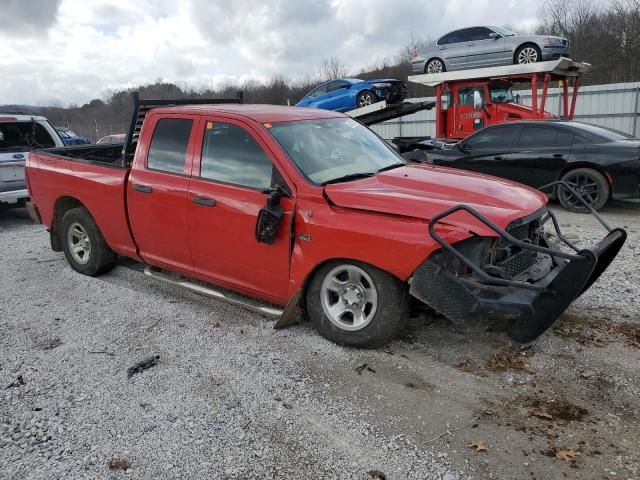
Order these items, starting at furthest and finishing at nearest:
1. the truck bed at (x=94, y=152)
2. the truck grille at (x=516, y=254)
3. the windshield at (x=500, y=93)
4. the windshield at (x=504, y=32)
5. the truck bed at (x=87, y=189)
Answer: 1. the windshield at (x=504, y=32)
2. the windshield at (x=500, y=93)
3. the truck bed at (x=94, y=152)
4. the truck bed at (x=87, y=189)
5. the truck grille at (x=516, y=254)

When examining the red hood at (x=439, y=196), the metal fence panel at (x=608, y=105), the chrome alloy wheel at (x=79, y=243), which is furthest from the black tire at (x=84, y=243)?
the metal fence panel at (x=608, y=105)

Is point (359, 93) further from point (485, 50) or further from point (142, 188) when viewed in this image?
point (142, 188)

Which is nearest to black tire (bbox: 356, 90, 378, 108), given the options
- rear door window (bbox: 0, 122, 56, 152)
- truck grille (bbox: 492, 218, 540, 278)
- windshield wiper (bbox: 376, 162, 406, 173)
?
rear door window (bbox: 0, 122, 56, 152)

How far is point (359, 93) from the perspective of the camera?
16062mm

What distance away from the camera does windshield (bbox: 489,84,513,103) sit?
13.2 m

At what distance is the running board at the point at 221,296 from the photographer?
4.36 metres

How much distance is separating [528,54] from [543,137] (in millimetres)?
5558

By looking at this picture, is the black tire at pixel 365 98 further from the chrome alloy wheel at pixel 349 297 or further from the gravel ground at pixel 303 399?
the chrome alloy wheel at pixel 349 297

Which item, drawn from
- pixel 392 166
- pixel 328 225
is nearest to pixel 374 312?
pixel 328 225

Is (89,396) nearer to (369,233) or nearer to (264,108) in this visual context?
(369,233)

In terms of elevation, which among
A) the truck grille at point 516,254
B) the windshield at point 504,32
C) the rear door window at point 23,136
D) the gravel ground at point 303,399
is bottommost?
the gravel ground at point 303,399

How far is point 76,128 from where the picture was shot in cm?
5441

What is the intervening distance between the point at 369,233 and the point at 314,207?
20.3 inches

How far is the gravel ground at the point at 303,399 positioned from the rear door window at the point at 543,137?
4.72 metres
